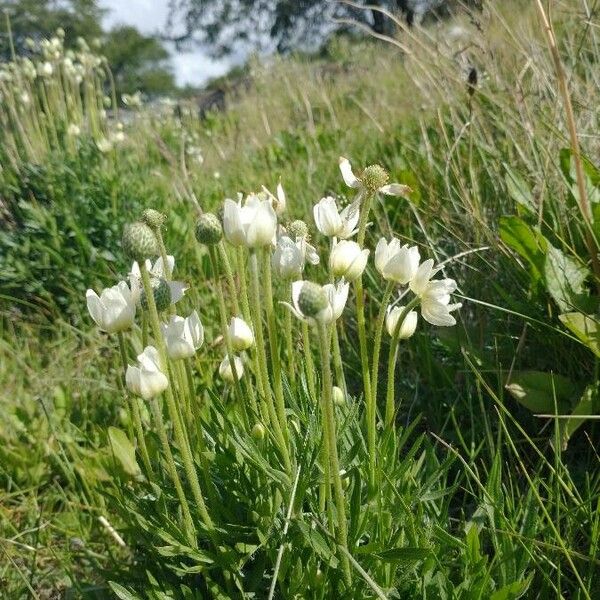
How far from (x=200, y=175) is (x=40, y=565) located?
8.23ft

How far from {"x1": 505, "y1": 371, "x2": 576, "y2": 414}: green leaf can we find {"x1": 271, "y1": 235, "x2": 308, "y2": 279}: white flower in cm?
64

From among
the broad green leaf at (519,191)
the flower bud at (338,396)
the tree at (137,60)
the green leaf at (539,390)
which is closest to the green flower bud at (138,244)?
the flower bud at (338,396)

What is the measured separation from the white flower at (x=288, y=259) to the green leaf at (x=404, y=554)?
0.39 metres

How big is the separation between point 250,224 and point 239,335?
0.18 meters

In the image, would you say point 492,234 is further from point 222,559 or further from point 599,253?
point 222,559

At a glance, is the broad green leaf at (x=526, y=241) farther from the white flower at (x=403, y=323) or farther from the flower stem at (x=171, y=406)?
the flower stem at (x=171, y=406)

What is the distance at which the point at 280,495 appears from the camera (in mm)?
955

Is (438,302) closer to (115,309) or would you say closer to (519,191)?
(115,309)

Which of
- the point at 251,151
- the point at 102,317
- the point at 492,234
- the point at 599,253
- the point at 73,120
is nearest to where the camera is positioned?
the point at 102,317

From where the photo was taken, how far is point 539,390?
4.40 feet

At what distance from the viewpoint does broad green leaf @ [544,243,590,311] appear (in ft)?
4.38

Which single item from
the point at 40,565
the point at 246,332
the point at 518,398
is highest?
the point at 246,332

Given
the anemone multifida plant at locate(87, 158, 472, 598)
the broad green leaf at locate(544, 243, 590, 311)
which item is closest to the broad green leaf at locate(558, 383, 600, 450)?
the broad green leaf at locate(544, 243, 590, 311)

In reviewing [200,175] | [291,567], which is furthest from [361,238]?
[200,175]
